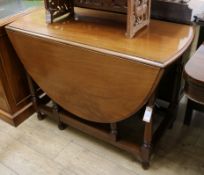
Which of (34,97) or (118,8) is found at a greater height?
(118,8)

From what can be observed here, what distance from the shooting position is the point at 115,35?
1297 millimetres

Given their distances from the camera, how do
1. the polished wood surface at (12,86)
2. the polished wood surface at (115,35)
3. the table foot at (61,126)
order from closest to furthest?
the polished wood surface at (115,35)
the polished wood surface at (12,86)
the table foot at (61,126)

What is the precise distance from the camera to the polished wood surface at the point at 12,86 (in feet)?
5.31

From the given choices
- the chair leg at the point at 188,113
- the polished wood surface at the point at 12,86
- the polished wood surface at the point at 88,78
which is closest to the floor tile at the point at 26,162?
the polished wood surface at the point at 12,86

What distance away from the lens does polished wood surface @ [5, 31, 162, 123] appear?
1146mm

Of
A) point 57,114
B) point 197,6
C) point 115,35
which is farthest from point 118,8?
point 57,114

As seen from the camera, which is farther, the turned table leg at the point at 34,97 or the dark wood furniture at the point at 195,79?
the turned table leg at the point at 34,97

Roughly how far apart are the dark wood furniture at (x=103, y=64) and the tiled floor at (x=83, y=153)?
0.43 feet

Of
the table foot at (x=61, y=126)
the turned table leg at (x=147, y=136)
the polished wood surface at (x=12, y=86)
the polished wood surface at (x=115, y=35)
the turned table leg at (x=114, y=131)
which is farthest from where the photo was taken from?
the table foot at (x=61, y=126)

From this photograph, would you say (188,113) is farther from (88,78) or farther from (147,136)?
(88,78)

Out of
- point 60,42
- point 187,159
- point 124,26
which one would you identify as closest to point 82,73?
point 60,42

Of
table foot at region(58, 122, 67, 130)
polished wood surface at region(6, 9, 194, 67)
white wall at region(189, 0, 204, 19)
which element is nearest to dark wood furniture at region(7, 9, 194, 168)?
polished wood surface at region(6, 9, 194, 67)

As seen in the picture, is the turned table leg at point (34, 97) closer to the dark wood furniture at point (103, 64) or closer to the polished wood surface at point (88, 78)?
the dark wood furniture at point (103, 64)

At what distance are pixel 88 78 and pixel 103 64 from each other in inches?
5.5
